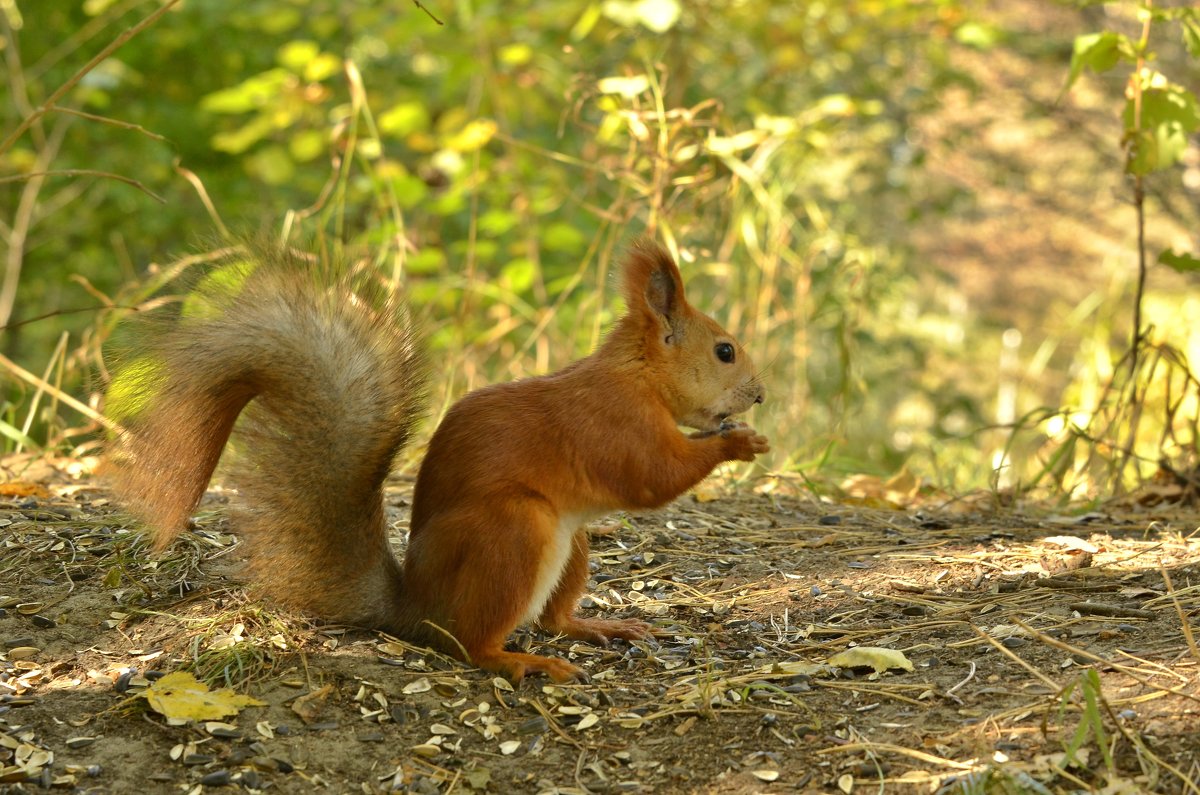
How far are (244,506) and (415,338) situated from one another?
445mm

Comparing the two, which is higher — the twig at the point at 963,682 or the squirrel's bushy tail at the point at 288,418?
the squirrel's bushy tail at the point at 288,418

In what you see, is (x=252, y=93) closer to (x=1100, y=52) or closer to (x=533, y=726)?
(x=1100, y=52)

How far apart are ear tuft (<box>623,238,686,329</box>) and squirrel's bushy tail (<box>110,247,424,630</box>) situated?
21.3 inches

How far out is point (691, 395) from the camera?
8.38 feet

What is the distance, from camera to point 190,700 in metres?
1.94

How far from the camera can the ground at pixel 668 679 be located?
1771 mm

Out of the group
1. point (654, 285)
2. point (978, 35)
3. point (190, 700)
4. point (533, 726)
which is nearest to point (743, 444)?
point (654, 285)

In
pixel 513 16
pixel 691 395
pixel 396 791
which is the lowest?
pixel 396 791

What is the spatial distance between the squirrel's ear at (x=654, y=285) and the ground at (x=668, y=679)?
65 cm

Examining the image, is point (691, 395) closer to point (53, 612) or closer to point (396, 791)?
point (396, 791)

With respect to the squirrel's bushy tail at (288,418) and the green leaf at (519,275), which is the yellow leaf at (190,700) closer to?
the squirrel's bushy tail at (288,418)

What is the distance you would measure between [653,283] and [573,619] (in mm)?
745

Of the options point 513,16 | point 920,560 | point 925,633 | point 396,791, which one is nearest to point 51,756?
point 396,791

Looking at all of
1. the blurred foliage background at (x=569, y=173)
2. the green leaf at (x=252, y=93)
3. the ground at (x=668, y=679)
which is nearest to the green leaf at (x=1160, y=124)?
the blurred foliage background at (x=569, y=173)
